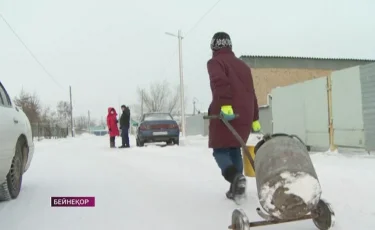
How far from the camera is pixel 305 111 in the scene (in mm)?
11219

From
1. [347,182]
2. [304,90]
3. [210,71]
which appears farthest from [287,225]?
[304,90]

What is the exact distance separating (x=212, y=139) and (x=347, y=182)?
2.24 meters

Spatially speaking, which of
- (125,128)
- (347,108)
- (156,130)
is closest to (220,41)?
(347,108)

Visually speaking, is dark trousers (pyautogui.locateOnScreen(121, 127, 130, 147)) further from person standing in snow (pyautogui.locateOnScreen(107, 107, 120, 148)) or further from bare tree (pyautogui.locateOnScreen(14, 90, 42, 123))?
bare tree (pyautogui.locateOnScreen(14, 90, 42, 123))

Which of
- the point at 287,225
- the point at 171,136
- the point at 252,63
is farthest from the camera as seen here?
the point at 252,63

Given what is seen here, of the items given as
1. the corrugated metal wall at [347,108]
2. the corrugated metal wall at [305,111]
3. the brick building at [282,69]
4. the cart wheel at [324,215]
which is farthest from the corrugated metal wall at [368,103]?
the brick building at [282,69]

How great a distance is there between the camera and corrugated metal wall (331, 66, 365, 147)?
8961mm

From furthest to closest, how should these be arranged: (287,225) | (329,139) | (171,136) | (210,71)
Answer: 1. (171,136)
2. (329,139)
3. (210,71)
4. (287,225)

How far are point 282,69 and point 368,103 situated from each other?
25198mm

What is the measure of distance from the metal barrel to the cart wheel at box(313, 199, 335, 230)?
30 centimetres

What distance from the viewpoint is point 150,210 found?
401cm

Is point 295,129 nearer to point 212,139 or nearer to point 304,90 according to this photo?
point 304,90

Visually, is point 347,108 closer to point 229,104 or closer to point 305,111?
point 305,111

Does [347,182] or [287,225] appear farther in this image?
[347,182]
